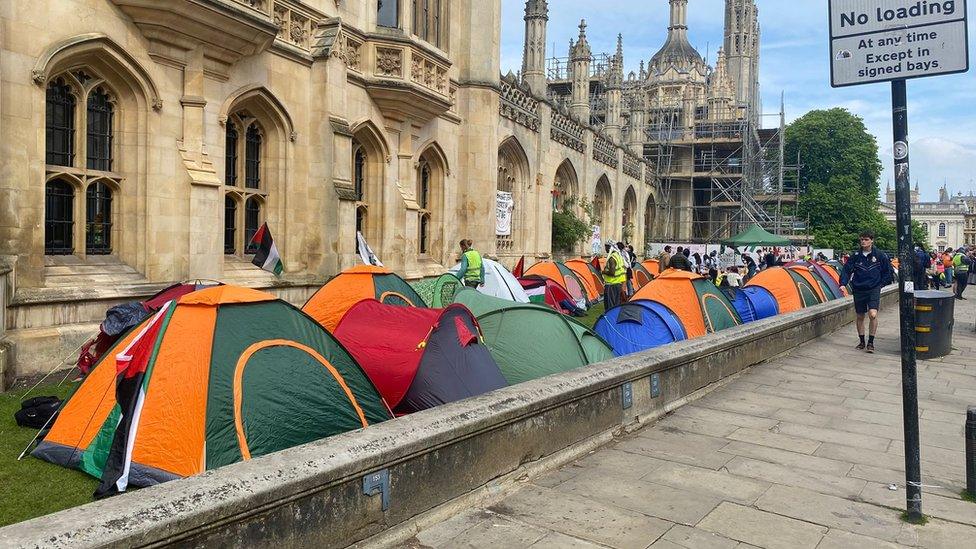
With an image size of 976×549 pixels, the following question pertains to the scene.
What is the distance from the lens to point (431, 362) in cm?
686

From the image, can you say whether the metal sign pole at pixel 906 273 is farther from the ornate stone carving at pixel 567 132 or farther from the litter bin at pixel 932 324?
the ornate stone carving at pixel 567 132

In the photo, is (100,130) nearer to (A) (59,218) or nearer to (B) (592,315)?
(A) (59,218)

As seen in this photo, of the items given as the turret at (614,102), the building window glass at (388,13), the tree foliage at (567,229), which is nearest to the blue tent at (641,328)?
the building window glass at (388,13)

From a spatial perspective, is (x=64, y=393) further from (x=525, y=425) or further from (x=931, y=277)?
(x=931, y=277)

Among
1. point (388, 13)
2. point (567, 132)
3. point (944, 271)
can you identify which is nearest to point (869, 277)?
point (388, 13)

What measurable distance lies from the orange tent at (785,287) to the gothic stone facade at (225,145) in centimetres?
678

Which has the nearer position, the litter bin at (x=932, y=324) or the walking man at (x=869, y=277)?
the litter bin at (x=932, y=324)

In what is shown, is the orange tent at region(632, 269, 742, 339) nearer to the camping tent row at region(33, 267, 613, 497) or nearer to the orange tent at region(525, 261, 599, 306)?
the camping tent row at region(33, 267, 613, 497)

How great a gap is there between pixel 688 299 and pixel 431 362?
5406 millimetres

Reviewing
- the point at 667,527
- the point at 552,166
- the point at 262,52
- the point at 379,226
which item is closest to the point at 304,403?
the point at 667,527

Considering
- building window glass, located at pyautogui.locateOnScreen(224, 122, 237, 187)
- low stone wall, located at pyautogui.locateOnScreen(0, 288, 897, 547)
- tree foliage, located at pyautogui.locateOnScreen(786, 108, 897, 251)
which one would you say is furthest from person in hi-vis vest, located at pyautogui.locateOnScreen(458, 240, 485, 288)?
tree foliage, located at pyautogui.locateOnScreen(786, 108, 897, 251)

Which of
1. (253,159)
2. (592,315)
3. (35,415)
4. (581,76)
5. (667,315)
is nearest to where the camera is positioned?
(35,415)

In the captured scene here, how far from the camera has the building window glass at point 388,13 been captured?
15.2 meters

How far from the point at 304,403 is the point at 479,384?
1966 mm
